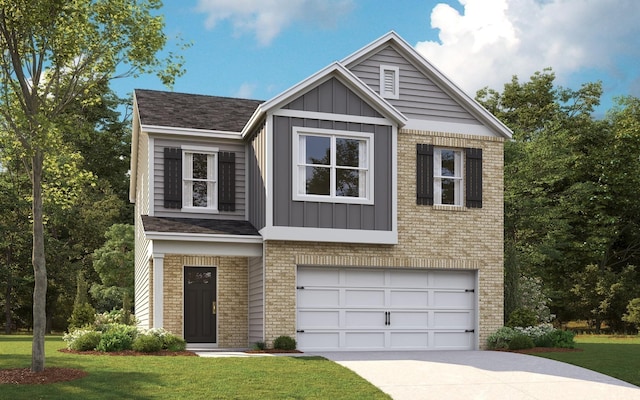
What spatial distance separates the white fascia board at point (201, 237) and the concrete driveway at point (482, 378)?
3.47m

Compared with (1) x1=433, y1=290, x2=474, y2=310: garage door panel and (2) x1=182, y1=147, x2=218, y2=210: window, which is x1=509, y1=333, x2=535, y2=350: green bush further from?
(2) x1=182, y1=147, x2=218, y2=210: window

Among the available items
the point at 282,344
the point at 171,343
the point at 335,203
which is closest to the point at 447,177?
the point at 335,203

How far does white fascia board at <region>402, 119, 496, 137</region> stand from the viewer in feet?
68.9

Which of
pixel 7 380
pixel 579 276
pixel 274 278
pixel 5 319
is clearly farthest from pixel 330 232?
pixel 5 319

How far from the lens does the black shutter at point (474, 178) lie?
21.3 m

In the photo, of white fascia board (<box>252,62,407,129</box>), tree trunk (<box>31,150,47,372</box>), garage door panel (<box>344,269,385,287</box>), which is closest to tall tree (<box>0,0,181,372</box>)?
tree trunk (<box>31,150,47,372</box>)

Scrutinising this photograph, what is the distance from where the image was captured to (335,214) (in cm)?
1939

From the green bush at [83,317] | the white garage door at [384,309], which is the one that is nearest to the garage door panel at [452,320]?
the white garage door at [384,309]

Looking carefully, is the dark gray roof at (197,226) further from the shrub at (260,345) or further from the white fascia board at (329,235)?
the shrub at (260,345)

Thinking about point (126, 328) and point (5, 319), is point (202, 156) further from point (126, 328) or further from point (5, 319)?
point (5, 319)

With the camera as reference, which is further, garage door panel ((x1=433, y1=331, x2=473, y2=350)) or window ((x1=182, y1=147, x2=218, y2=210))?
window ((x1=182, y1=147, x2=218, y2=210))

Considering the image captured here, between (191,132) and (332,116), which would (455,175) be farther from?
(191,132)

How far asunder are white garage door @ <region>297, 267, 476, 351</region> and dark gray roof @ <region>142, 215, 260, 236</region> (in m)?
1.98

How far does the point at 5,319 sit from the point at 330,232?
94.0 ft
